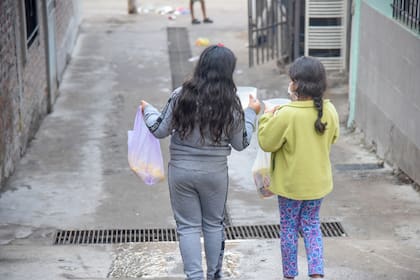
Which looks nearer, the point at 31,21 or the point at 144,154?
the point at 144,154

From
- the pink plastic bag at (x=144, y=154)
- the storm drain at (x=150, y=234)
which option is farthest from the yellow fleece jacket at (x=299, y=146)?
the storm drain at (x=150, y=234)

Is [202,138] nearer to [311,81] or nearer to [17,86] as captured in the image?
[311,81]

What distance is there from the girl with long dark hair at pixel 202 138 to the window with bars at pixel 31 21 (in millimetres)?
5414

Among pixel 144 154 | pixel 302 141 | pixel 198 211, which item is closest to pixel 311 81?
pixel 302 141

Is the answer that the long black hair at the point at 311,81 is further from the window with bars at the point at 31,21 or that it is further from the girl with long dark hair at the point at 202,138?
the window with bars at the point at 31,21

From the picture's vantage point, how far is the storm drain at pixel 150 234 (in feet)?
22.4

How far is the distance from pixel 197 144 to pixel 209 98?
0.26m

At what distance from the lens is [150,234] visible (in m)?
6.99

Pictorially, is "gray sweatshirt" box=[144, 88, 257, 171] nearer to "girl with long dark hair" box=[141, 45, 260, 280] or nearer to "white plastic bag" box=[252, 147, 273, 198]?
"girl with long dark hair" box=[141, 45, 260, 280]

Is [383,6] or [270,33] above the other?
[383,6]

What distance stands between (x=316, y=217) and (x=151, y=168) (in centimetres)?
101

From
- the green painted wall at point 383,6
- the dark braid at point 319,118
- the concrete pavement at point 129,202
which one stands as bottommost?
the concrete pavement at point 129,202

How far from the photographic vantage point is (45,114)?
11.0m

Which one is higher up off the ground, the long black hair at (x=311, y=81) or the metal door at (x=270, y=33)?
the long black hair at (x=311, y=81)
